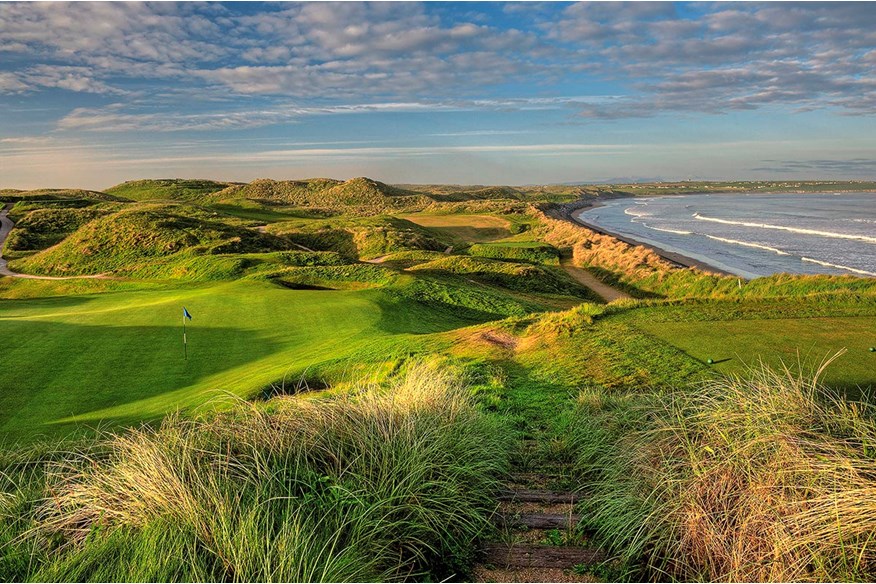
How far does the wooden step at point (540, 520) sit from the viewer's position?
5391mm

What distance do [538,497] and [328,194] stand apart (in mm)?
149618

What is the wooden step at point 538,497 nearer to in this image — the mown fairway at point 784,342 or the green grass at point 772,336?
the green grass at point 772,336

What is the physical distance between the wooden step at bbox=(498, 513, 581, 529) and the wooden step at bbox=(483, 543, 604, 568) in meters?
0.32

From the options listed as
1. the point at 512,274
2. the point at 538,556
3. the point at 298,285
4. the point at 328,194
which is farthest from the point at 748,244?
the point at 328,194

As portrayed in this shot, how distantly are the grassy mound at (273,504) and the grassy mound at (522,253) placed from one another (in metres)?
48.1

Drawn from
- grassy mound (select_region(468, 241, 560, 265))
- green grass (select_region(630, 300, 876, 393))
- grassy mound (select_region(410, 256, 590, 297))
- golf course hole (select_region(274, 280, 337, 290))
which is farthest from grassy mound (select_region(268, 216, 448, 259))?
green grass (select_region(630, 300, 876, 393))

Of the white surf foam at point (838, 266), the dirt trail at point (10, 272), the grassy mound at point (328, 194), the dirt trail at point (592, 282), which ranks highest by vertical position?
the grassy mound at point (328, 194)

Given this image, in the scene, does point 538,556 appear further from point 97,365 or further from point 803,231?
point 803,231

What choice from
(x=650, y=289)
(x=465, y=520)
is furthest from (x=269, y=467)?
(x=650, y=289)

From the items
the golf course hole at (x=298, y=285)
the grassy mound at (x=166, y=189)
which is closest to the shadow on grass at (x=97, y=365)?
the golf course hole at (x=298, y=285)

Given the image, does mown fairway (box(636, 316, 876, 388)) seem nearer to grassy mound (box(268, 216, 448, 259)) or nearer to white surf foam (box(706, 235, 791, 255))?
grassy mound (box(268, 216, 448, 259))

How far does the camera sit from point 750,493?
15.1 ft

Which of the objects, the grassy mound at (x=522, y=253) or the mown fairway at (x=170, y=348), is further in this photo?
the grassy mound at (x=522, y=253)

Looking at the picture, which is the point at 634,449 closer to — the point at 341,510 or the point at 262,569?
the point at 341,510
